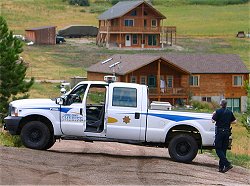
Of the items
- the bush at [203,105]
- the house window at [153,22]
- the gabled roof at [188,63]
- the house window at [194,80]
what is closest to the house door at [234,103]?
the bush at [203,105]

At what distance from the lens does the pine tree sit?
117 ft

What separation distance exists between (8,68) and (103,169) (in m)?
22.3

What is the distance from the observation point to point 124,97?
17234mm

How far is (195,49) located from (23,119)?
74.5 meters

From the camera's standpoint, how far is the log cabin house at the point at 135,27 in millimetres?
92312

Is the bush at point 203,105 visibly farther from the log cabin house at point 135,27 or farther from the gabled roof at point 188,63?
the log cabin house at point 135,27

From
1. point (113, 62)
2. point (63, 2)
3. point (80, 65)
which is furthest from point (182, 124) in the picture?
point (63, 2)

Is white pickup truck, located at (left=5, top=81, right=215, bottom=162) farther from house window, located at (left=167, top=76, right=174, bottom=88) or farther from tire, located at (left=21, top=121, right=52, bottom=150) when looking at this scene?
house window, located at (left=167, top=76, right=174, bottom=88)

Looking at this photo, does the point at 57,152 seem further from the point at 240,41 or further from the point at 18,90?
the point at 240,41

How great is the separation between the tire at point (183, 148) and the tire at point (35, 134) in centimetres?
297

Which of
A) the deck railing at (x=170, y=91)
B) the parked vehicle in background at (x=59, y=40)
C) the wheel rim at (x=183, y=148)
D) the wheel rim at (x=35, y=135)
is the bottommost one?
the wheel rim at (x=183, y=148)

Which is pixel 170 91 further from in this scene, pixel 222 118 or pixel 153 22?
pixel 222 118

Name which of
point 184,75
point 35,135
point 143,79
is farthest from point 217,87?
point 35,135

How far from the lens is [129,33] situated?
9269cm
